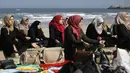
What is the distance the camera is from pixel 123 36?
737 cm

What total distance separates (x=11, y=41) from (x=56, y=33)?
1216 millimetres

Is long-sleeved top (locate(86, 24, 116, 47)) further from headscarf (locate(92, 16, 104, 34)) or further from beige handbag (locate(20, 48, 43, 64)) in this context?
beige handbag (locate(20, 48, 43, 64))

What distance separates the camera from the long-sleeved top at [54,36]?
881 cm

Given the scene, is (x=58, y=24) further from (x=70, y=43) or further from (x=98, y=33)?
(x=70, y=43)

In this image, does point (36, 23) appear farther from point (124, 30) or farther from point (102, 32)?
point (124, 30)

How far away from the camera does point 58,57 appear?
21.8 feet

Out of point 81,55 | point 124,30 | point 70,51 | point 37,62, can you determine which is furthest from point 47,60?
point 124,30

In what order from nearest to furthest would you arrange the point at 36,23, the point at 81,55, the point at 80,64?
the point at 80,64, the point at 81,55, the point at 36,23

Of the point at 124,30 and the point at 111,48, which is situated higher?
the point at 124,30

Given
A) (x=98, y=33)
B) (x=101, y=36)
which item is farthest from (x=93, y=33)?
(x=101, y=36)

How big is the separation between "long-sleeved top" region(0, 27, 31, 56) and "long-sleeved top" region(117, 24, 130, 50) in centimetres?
233

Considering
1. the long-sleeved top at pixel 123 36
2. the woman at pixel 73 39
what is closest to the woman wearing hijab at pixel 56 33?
the woman at pixel 73 39

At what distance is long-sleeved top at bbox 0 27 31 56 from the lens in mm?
8570

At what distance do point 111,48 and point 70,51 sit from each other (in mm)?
2422
